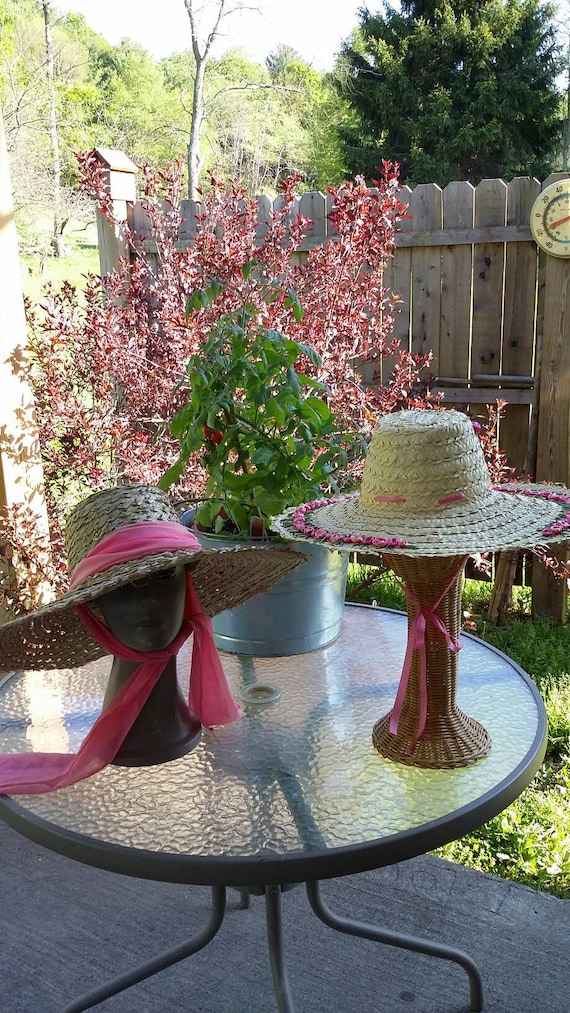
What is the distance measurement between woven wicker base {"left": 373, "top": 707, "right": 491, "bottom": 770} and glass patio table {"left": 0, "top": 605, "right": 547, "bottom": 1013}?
0.01 meters

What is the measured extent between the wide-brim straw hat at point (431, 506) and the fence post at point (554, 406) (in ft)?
7.70

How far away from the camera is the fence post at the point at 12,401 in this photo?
8.21ft

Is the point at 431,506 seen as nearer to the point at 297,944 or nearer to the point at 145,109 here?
the point at 297,944

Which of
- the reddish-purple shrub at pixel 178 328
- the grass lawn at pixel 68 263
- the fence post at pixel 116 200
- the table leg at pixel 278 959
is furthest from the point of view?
the grass lawn at pixel 68 263

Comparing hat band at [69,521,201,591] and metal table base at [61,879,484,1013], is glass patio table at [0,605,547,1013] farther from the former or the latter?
hat band at [69,521,201,591]

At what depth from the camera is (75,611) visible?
110cm

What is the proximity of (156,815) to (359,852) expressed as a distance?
269mm

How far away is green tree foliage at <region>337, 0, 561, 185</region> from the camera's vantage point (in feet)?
45.9

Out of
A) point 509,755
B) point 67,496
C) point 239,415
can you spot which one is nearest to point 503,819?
point 509,755

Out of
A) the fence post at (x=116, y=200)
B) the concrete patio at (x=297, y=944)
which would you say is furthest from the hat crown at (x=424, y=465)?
the fence post at (x=116, y=200)

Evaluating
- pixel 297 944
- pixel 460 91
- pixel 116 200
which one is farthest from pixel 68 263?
pixel 297 944

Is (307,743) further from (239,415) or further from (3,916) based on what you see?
(3,916)

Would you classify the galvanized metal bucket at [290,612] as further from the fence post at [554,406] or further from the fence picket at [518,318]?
the fence picket at [518,318]

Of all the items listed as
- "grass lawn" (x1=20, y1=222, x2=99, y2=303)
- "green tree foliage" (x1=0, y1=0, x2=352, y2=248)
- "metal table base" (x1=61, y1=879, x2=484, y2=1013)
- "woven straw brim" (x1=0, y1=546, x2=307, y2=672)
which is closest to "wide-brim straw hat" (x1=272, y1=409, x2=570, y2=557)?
"woven straw brim" (x1=0, y1=546, x2=307, y2=672)
